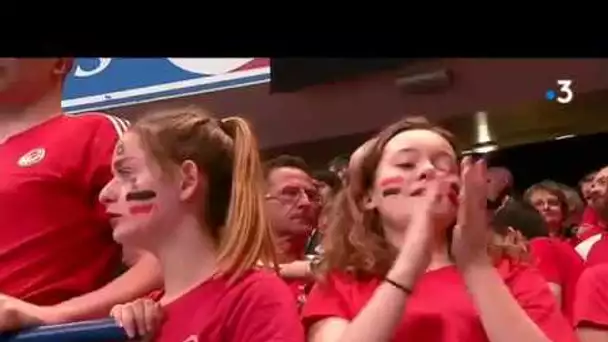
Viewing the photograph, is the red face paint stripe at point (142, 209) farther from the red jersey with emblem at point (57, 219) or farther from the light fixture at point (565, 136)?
the light fixture at point (565, 136)

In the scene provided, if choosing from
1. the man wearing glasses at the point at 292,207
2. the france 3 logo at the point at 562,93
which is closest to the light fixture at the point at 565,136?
the france 3 logo at the point at 562,93

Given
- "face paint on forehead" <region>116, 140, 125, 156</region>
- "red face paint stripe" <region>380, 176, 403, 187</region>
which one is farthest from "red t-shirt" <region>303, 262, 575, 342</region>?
"face paint on forehead" <region>116, 140, 125, 156</region>

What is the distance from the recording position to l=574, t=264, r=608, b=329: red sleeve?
1.29 m

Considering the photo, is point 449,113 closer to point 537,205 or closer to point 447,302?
point 537,205

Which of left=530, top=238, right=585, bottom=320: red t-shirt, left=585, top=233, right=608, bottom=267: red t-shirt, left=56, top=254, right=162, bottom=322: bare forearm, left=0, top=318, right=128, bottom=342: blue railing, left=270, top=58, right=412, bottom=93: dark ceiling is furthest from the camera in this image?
left=270, top=58, right=412, bottom=93: dark ceiling

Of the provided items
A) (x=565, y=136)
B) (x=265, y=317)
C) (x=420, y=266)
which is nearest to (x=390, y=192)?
(x=420, y=266)

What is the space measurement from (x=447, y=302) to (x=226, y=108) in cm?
63

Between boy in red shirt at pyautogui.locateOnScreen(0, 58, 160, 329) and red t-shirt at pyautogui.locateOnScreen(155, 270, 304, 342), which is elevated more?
boy in red shirt at pyautogui.locateOnScreen(0, 58, 160, 329)

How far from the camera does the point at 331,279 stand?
1.20m

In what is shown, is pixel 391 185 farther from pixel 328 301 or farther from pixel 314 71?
pixel 314 71

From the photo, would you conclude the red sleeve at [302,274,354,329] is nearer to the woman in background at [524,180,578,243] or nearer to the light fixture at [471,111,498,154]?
the light fixture at [471,111,498,154]

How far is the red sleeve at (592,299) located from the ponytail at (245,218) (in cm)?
36

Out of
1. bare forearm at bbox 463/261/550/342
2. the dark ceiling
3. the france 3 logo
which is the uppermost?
the dark ceiling

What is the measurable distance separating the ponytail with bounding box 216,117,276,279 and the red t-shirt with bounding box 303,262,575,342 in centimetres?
7
